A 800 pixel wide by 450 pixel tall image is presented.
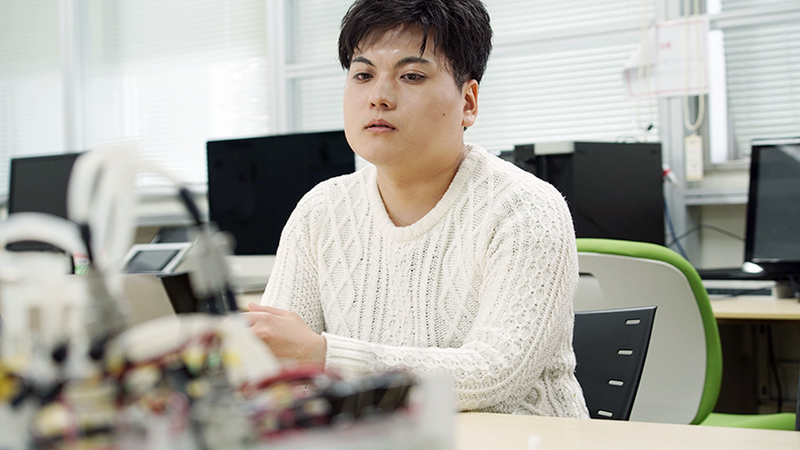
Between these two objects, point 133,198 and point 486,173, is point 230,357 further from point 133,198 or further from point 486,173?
point 486,173

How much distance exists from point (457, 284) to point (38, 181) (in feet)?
8.06

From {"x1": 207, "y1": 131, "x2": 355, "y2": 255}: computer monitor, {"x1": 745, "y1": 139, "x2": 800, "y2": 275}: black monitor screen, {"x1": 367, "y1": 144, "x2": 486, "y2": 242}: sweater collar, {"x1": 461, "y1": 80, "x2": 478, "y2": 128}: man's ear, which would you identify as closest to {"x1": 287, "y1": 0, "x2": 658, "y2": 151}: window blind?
→ {"x1": 745, "y1": 139, "x2": 800, "y2": 275}: black monitor screen

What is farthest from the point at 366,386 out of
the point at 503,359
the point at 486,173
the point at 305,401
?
the point at 486,173

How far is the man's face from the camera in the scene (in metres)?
1.23

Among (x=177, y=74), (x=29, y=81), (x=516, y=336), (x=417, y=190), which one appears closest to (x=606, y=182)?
(x=417, y=190)

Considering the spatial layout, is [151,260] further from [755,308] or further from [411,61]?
[755,308]

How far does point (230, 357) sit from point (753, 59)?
2887 mm

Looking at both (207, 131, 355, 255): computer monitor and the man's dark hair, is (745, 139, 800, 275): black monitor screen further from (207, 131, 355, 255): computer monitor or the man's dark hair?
the man's dark hair

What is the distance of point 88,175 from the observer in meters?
0.37

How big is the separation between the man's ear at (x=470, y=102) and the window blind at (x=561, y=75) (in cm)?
173

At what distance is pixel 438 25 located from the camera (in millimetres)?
1258

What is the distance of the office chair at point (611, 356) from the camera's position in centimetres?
123

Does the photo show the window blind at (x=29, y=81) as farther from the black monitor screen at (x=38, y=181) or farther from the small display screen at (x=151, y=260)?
the small display screen at (x=151, y=260)

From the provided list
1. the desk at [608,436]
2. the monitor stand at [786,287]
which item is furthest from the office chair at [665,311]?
the desk at [608,436]
